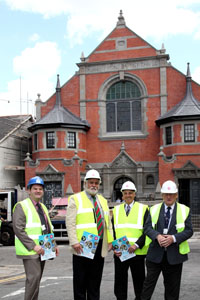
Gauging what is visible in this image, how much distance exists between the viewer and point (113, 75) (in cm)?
3156

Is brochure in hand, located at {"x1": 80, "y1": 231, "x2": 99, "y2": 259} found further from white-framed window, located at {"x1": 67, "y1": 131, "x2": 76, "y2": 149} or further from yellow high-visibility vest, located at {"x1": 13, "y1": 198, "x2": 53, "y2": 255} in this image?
white-framed window, located at {"x1": 67, "y1": 131, "x2": 76, "y2": 149}

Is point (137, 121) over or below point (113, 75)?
below

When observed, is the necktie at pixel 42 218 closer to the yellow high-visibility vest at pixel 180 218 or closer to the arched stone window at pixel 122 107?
the yellow high-visibility vest at pixel 180 218

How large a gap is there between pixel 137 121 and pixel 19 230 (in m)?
25.8

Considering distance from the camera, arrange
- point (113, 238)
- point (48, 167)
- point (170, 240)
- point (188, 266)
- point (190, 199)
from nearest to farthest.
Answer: point (170, 240)
point (113, 238)
point (188, 266)
point (190, 199)
point (48, 167)

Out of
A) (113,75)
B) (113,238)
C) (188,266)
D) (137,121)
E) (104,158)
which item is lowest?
(188,266)

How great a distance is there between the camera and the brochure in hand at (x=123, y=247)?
6875 mm

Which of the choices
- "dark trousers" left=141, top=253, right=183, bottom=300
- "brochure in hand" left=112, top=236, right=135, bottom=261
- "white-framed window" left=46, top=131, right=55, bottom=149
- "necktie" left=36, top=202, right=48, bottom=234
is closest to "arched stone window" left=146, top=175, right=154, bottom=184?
"white-framed window" left=46, top=131, right=55, bottom=149

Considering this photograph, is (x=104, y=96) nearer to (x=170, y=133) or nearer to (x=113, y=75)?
(x=113, y=75)

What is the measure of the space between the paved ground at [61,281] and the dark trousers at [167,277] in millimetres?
1407

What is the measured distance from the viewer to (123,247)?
22.6 feet

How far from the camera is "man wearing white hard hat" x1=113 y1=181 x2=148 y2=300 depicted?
696 centimetres

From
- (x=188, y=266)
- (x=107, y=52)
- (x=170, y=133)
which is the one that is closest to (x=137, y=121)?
(x=170, y=133)

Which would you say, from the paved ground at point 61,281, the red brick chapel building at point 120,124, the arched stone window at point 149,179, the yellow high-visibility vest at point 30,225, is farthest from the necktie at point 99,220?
the arched stone window at point 149,179
